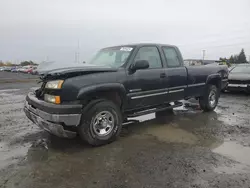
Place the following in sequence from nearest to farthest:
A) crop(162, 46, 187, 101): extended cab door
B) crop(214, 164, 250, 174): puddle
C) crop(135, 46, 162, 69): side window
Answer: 1. crop(214, 164, 250, 174): puddle
2. crop(135, 46, 162, 69): side window
3. crop(162, 46, 187, 101): extended cab door

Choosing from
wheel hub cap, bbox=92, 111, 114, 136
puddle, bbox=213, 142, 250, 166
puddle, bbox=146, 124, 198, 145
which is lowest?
puddle, bbox=213, 142, 250, 166

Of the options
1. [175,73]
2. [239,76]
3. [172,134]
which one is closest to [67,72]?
[172,134]

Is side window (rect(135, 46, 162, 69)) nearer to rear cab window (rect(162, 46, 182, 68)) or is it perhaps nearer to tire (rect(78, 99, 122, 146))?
rear cab window (rect(162, 46, 182, 68))

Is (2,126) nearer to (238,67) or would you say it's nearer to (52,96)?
(52,96)

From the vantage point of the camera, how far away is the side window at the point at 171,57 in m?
5.39

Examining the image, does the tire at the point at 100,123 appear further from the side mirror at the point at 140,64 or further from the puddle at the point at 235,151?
→ the puddle at the point at 235,151

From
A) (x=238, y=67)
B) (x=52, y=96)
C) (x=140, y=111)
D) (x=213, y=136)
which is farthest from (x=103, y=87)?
(x=238, y=67)

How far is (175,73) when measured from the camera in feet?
17.8

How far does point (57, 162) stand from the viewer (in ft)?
11.2

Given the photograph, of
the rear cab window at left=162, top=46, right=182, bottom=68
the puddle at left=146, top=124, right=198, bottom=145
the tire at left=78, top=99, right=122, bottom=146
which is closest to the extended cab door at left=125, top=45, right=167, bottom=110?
the rear cab window at left=162, top=46, right=182, bottom=68

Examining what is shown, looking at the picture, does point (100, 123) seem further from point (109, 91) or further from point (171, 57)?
point (171, 57)

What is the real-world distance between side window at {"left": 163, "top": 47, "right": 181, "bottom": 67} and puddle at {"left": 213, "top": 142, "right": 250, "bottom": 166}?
2.22 metres

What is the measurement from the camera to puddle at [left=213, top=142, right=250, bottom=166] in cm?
359

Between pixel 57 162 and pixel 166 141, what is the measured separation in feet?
6.90
